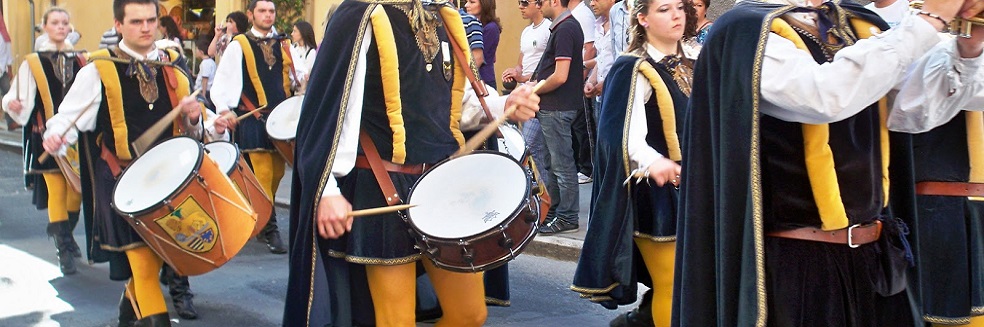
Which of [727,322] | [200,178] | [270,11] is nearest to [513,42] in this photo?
[270,11]

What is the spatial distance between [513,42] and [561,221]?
5257mm

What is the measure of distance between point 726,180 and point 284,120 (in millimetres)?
5628

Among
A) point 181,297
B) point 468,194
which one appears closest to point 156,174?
point 181,297

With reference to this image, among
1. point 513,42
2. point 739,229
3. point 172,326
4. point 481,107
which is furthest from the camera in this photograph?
point 513,42

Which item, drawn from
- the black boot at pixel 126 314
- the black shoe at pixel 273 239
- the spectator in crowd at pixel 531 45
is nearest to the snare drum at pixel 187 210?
the black boot at pixel 126 314

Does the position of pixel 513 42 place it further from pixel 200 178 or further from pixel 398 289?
pixel 398 289

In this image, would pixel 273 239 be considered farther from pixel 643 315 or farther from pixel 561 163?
pixel 643 315

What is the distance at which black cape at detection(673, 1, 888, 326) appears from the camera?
3088mm

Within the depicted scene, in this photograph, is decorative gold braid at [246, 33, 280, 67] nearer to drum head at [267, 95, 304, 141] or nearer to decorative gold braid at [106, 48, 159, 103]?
drum head at [267, 95, 304, 141]

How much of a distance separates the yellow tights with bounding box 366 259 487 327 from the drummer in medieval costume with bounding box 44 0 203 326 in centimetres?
213

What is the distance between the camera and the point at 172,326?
20.9 ft

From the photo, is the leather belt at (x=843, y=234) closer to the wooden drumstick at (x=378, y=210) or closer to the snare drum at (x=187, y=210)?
the wooden drumstick at (x=378, y=210)

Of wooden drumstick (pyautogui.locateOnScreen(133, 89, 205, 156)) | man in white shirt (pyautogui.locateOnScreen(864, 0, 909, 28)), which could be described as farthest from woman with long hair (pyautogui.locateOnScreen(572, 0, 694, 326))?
wooden drumstick (pyautogui.locateOnScreen(133, 89, 205, 156))

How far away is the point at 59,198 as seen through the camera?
8.14m
